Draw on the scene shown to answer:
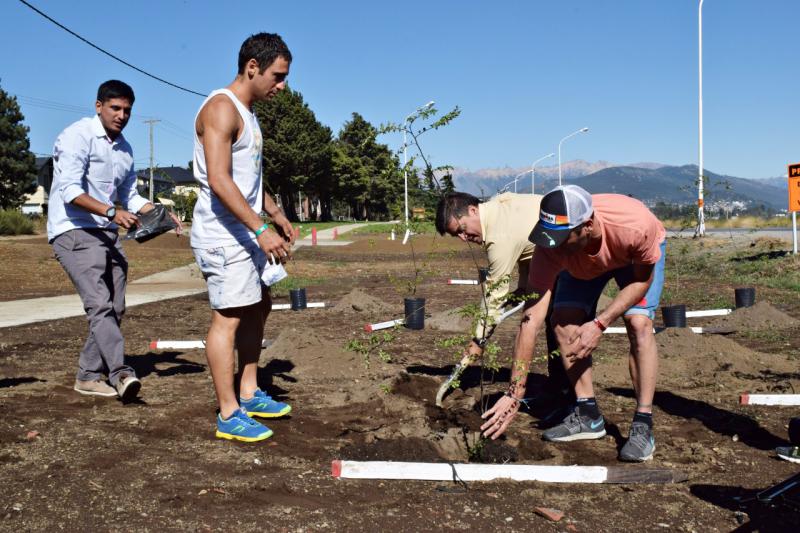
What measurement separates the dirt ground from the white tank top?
106 cm

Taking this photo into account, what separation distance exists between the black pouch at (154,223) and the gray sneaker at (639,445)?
10.4ft

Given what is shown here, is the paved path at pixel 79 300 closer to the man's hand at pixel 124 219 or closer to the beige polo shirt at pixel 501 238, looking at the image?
the man's hand at pixel 124 219

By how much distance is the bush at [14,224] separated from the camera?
32594mm

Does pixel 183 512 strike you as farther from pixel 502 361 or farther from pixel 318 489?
pixel 502 361

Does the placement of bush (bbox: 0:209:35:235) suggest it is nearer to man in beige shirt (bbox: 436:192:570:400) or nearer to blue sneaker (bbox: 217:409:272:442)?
blue sneaker (bbox: 217:409:272:442)

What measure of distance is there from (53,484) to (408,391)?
2.53m

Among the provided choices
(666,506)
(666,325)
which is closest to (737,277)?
(666,325)

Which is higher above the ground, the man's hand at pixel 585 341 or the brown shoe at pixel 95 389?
the man's hand at pixel 585 341

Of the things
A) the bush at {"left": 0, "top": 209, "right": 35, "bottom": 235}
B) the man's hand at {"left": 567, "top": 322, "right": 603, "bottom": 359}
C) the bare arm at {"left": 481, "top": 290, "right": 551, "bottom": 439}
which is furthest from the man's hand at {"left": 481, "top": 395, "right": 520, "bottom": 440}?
the bush at {"left": 0, "top": 209, "right": 35, "bottom": 235}

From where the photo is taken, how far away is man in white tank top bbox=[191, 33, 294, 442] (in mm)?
3883

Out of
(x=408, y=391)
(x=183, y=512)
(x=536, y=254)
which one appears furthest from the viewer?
(x=408, y=391)

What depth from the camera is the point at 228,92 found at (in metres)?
3.94

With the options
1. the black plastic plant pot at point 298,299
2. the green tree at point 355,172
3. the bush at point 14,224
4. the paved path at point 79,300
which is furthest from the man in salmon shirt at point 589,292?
the green tree at point 355,172

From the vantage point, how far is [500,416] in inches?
158
